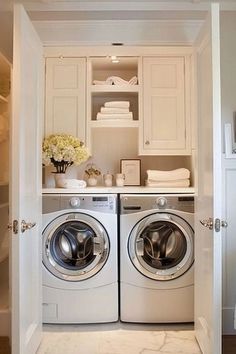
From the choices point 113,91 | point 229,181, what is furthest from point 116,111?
point 229,181

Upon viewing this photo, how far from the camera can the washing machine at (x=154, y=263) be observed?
→ 2.58 m

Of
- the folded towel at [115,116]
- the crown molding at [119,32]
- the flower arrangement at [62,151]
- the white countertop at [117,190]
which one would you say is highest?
the crown molding at [119,32]

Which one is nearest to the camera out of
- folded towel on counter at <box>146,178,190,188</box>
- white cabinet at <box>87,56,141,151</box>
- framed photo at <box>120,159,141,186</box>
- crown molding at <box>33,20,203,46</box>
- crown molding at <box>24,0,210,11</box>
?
crown molding at <box>24,0,210,11</box>

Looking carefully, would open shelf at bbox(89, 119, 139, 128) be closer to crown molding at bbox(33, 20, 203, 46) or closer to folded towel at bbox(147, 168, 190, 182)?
folded towel at bbox(147, 168, 190, 182)

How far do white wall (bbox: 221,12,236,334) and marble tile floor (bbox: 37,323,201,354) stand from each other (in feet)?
1.26

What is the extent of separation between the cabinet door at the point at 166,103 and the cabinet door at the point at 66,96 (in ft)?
1.86

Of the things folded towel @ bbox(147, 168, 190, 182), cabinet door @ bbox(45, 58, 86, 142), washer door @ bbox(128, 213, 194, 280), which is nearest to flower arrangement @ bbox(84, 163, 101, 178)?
cabinet door @ bbox(45, 58, 86, 142)

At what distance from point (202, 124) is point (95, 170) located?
1.29 m

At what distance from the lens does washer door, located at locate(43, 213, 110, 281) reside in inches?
101

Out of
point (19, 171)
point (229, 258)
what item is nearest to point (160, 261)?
point (229, 258)

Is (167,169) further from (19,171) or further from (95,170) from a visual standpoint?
(19,171)

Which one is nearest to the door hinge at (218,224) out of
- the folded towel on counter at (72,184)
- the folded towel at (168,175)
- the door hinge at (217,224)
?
the door hinge at (217,224)

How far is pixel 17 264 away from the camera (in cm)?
180

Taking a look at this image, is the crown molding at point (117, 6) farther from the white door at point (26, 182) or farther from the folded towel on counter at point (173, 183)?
the folded towel on counter at point (173, 183)
